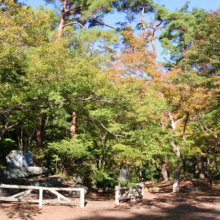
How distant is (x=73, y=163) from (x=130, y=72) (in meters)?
9.28

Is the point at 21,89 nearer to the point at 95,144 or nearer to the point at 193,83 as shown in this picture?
the point at 95,144

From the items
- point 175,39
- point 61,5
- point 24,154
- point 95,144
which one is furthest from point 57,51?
point 175,39

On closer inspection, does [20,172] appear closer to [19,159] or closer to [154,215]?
[19,159]

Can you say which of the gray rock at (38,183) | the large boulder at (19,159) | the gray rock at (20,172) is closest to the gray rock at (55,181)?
the gray rock at (38,183)

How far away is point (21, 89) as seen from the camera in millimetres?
9500

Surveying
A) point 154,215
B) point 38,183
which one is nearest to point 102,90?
point 154,215

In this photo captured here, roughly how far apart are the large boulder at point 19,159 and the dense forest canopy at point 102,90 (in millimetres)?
1025

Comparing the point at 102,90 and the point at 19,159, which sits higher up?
the point at 102,90

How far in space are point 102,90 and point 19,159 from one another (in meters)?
8.00

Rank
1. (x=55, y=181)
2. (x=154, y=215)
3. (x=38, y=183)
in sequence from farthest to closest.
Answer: (x=55, y=181) < (x=38, y=183) < (x=154, y=215)

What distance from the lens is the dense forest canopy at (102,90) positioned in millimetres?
A: 9595

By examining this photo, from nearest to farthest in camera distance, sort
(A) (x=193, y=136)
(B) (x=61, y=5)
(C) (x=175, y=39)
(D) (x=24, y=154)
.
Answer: (D) (x=24, y=154) < (A) (x=193, y=136) < (B) (x=61, y=5) < (C) (x=175, y=39)

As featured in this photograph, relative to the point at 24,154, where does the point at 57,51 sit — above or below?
above

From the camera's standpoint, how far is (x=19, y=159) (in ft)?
45.6
